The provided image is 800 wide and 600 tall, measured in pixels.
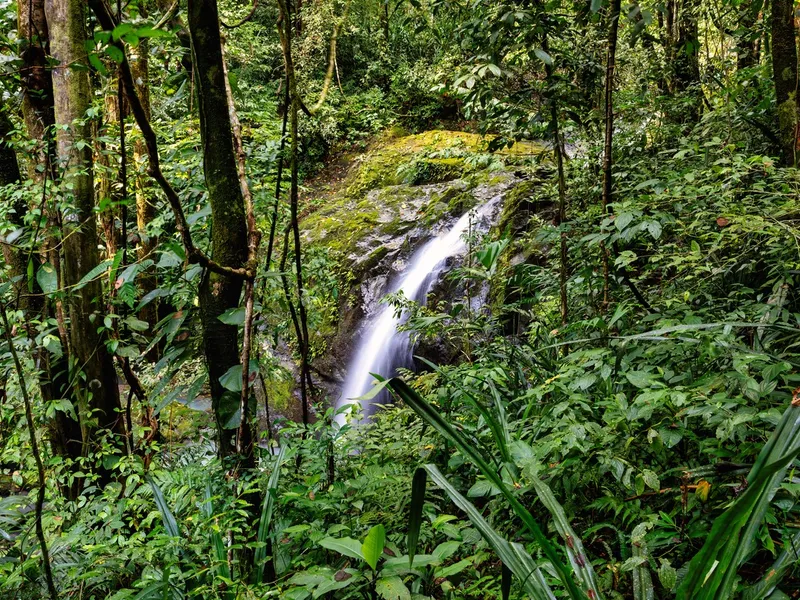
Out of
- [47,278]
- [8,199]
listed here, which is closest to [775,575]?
[47,278]

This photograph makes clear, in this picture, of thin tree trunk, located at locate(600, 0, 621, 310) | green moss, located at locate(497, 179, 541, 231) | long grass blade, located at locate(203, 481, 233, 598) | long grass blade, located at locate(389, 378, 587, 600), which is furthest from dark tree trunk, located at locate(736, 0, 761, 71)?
long grass blade, located at locate(203, 481, 233, 598)

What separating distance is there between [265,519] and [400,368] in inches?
62.3

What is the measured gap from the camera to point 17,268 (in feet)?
9.61

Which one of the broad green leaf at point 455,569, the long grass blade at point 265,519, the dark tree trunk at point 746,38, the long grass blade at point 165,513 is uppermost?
the dark tree trunk at point 746,38

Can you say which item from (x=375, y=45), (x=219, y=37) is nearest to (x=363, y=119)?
(x=375, y=45)

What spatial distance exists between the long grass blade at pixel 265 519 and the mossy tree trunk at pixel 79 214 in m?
1.22

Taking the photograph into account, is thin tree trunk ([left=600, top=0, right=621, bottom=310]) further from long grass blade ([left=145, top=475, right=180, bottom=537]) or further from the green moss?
the green moss

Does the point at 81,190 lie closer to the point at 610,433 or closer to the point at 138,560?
the point at 138,560

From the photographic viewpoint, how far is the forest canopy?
1.33 metres

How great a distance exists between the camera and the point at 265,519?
5.66ft

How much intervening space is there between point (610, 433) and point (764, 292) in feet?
5.31

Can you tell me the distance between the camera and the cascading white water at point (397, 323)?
672 cm

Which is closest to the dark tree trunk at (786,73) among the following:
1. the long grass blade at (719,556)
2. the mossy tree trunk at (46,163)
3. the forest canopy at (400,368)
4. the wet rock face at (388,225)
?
the forest canopy at (400,368)

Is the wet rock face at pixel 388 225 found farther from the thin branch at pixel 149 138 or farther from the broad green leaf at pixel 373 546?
the broad green leaf at pixel 373 546
